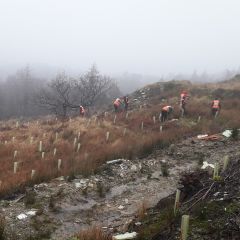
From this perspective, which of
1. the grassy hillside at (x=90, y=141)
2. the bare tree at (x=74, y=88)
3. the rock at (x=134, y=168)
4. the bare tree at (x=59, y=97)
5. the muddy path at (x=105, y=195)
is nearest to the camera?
the muddy path at (x=105, y=195)

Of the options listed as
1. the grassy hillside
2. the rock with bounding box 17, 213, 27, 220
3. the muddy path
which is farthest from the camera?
the grassy hillside

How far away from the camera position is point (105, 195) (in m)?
12.4

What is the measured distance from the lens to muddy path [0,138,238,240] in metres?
9.96

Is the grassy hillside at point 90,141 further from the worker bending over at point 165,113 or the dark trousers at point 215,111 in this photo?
the worker bending over at point 165,113

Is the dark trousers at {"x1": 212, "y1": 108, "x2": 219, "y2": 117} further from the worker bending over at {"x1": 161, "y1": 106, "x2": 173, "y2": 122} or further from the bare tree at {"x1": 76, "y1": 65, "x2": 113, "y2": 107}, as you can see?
the bare tree at {"x1": 76, "y1": 65, "x2": 113, "y2": 107}

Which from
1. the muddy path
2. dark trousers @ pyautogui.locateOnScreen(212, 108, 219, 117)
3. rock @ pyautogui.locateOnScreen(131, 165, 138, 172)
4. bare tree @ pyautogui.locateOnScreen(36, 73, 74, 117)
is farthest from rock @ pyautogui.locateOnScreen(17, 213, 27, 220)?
bare tree @ pyautogui.locateOnScreen(36, 73, 74, 117)

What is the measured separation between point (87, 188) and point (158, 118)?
11.6 metres

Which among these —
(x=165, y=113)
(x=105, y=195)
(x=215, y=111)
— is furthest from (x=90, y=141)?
(x=215, y=111)

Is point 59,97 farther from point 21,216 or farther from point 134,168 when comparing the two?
point 21,216

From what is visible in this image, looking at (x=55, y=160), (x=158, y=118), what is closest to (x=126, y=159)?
(x=55, y=160)

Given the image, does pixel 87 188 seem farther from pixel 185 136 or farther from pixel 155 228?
pixel 185 136

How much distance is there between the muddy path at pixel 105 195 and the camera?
996 cm

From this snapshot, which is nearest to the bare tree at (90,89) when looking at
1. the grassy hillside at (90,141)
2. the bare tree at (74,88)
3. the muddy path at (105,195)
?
the bare tree at (74,88)

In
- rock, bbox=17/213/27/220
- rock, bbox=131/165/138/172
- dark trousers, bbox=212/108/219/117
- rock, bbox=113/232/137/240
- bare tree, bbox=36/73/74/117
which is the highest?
dark trousers, bbox=212/108/219/117
